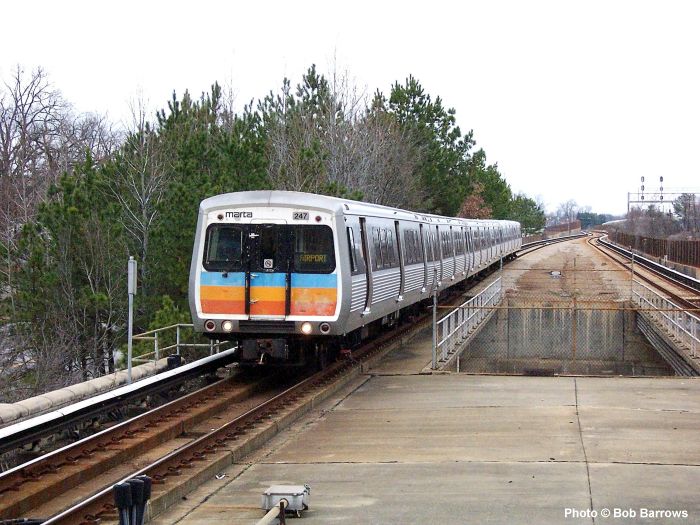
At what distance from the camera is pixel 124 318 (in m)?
30.7

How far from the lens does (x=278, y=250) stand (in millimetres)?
15195

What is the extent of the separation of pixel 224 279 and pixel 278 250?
0.93m

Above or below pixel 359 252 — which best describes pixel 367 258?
below

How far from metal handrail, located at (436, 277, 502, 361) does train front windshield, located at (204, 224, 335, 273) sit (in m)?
4.18

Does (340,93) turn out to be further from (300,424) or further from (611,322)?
(300,424)

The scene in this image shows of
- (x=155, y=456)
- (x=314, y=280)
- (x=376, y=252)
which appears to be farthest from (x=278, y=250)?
(x=155, y=456)

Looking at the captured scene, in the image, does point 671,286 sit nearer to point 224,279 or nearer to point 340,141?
point 340,141

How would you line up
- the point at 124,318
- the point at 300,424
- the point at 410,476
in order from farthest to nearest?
the point at 124,318 < the point at 300,424 < the point at 410,476

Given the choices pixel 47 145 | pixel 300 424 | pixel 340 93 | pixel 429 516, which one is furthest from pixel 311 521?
pixel 47 145

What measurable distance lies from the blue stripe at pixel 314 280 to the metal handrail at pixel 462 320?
13.2ft

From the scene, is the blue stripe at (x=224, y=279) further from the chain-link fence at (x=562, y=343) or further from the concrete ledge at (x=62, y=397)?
the chain-link fence at (x=562, y=343)

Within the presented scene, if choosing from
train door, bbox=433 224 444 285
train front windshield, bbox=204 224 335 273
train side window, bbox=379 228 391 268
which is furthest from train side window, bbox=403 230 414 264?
train front windshield, bbox=204 224 335 273

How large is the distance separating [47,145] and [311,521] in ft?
169

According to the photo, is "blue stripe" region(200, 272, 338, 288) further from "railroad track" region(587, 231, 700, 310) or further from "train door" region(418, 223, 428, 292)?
"railroad track" region(587, 231, 700, 310)
